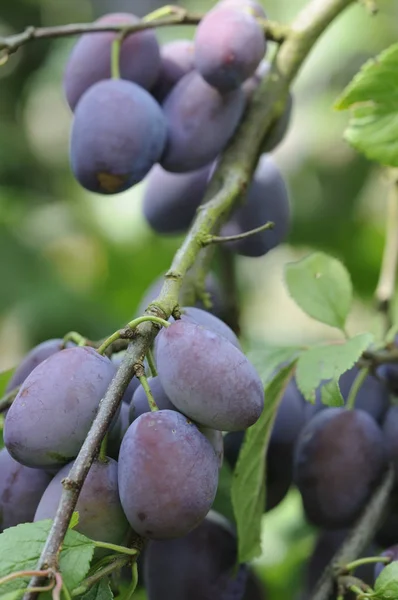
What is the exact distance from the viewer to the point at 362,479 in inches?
29.7

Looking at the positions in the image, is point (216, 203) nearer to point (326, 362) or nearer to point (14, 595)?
point (326, 362)

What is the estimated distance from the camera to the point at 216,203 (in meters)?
0.70

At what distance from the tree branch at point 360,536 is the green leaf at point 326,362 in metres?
0.13

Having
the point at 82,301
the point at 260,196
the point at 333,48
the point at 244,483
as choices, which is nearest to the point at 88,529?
the point at 244,483

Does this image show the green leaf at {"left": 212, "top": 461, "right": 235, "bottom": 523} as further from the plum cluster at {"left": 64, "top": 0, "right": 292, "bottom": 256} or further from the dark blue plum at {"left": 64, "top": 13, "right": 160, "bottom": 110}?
the dark blue plum at {"left": 64, "top": 13, "right": 160, "bottom": 110}

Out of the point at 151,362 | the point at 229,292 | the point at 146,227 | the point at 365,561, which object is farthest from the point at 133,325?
the point at 146,227

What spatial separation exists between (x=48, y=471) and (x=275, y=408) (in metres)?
0.23

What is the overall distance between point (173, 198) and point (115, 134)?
0.16 meters

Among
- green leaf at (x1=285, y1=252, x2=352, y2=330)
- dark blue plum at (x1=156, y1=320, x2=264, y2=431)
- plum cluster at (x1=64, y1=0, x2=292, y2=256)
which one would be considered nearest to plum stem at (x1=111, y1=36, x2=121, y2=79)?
plum cluster at (x1=64, y1=0, x2=292, y2=256)

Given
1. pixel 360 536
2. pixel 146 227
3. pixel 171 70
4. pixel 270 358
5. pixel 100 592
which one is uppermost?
pixel 171 70

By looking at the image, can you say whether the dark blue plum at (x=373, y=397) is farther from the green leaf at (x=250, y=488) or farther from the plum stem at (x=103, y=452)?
the plum stem at (x=103, y=452)

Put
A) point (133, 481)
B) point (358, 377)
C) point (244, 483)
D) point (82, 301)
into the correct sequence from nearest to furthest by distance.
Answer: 1. point (133, 481)
2. point (244, 483)
3. point (358, 377)
4. point (82, 301)

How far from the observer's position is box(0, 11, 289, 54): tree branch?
712 millimetres

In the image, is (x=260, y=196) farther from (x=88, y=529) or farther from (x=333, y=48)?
(x=333, y=48)
